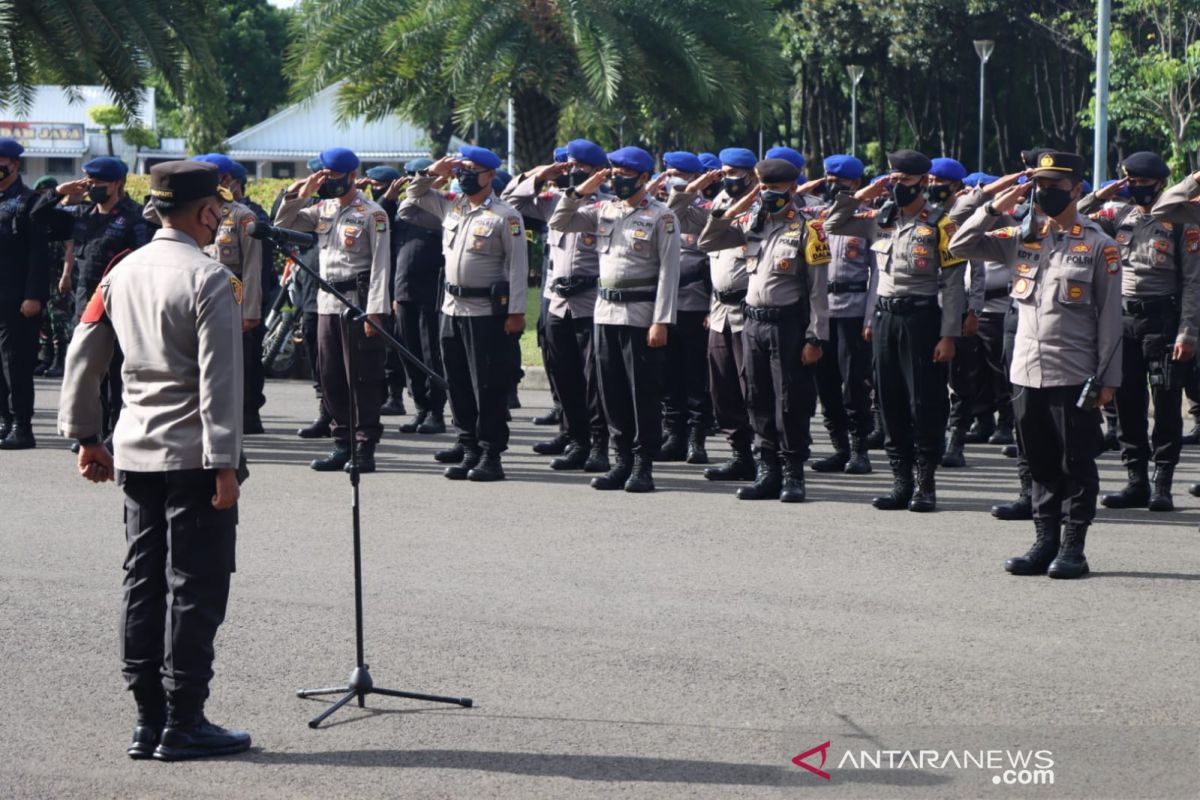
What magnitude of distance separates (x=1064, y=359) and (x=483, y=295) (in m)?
4.25

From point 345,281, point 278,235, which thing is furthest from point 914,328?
point 278,235

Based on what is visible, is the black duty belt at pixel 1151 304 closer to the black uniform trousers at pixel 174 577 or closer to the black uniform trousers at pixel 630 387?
the black uniform trousers at pixel 630 387

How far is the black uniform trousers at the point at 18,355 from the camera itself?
12516 mm

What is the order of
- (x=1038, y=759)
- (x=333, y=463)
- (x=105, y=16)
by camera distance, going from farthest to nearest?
(x=105, y=16)
(x=333, y=463)
(x=1038, y=759)

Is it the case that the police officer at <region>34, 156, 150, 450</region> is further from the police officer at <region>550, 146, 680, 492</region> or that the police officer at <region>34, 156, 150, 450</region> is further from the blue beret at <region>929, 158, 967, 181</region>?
the blue beret at <region>929, 158, 967, 181</region>

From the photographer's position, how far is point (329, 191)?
1189 centimetres

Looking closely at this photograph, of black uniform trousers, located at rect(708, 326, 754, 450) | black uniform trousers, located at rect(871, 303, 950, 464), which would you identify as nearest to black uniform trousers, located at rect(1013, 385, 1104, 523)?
black uniform trousers, located at rect(871, 303, 950, 464)

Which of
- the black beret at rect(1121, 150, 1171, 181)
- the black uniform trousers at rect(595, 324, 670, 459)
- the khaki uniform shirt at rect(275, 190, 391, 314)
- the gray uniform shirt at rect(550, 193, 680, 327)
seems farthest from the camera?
the khaki uniform shirt at rect(275, 190, 391, 314)

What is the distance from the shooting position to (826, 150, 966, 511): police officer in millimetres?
10164

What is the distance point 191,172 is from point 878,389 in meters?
5.80

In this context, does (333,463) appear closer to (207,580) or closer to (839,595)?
(839,595)

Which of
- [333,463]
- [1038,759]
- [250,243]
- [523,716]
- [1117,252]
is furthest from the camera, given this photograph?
[250,243]

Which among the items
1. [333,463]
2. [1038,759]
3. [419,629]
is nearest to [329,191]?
[333,463]

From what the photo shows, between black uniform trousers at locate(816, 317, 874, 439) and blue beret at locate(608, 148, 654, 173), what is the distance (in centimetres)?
193
